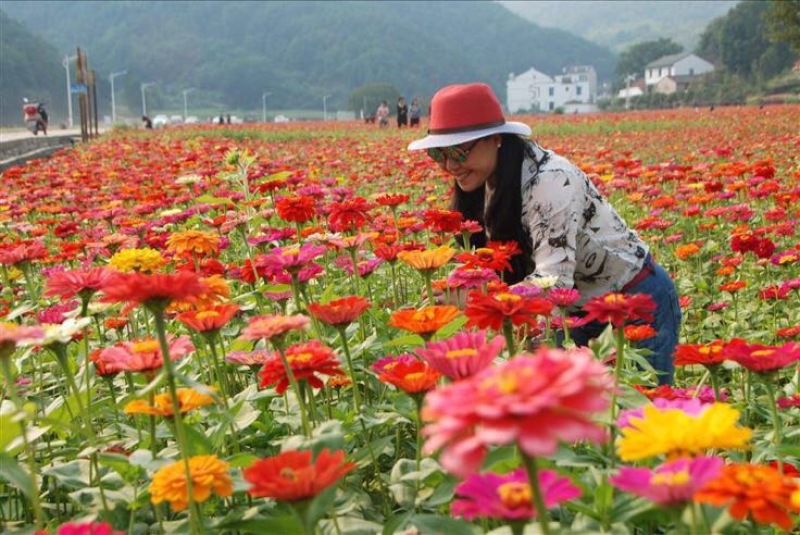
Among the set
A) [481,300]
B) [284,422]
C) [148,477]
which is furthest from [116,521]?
[481,300]

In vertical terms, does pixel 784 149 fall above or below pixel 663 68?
below

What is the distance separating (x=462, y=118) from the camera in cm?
248

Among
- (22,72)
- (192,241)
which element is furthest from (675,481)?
(22,72)

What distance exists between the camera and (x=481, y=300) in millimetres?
1192

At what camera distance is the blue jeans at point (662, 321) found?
110 inches

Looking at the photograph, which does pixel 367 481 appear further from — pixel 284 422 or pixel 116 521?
pixel 116 521

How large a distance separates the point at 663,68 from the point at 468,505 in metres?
97.6

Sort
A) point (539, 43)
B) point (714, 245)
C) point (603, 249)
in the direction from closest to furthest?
point (603, 249) → point (714, 245) → point (539, 43)

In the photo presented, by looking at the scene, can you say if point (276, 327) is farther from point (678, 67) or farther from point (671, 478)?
point (678, 67)

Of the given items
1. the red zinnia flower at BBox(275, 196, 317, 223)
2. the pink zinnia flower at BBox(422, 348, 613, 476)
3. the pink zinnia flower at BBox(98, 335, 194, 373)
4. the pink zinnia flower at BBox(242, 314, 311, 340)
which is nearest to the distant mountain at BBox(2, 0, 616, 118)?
the red zinnia flower at BBox(275, 196, 317, 223)

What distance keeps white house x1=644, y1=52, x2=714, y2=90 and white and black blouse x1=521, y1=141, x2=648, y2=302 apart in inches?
3568

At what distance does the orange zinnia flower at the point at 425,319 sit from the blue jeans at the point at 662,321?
60.4 inches

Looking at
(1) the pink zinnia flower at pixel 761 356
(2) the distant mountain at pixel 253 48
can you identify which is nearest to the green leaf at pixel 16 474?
(1) the pink zinnia flower at pixel 761 356

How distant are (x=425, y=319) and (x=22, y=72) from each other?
79353 millimetres
